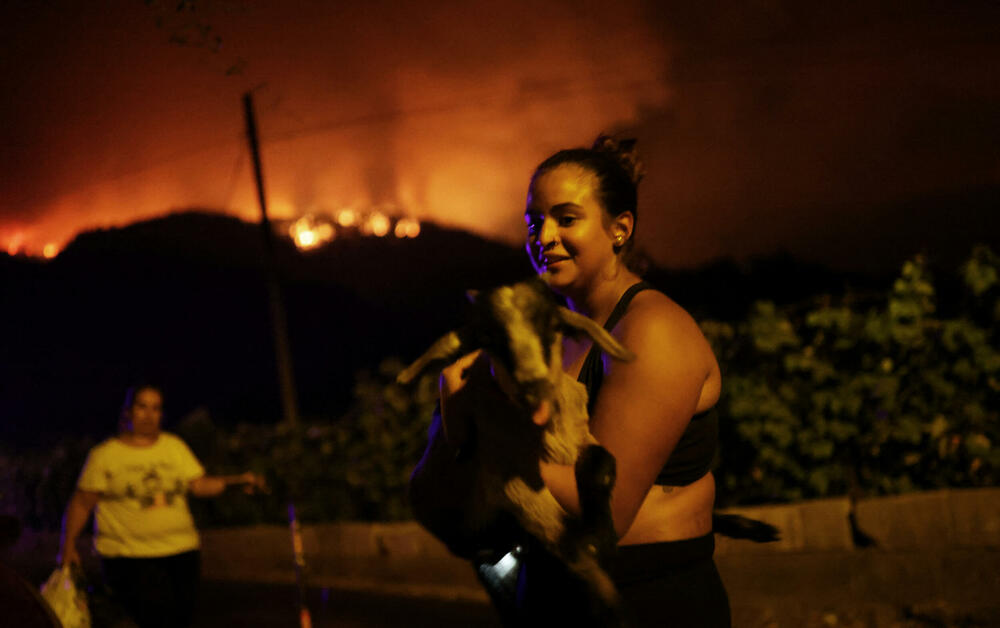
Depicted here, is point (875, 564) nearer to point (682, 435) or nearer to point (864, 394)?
point (864, 394)

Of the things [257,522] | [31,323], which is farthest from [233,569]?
[31,323]

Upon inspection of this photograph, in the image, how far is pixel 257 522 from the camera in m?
13.9

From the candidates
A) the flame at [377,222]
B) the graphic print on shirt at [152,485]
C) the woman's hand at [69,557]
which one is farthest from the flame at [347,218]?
the woman's hand at [69,557]

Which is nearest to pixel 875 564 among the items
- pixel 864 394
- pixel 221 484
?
pixel 864 394

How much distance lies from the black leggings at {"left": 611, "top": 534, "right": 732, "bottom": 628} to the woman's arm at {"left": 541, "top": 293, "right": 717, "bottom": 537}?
0.48ft

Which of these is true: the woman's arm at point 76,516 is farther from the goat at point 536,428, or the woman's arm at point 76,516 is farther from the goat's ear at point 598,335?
the goat's ear at point 598,335

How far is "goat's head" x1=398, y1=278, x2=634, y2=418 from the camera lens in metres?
1.91

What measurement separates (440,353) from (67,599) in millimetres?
4385

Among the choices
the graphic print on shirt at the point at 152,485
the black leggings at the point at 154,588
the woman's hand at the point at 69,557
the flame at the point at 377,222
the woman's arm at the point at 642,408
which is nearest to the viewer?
the woman's arm at the point at 642,408

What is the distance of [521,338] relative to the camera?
195cm

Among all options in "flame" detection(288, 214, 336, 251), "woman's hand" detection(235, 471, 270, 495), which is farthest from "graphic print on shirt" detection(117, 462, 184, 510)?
"flame" detection(288, 214, 336, 251)

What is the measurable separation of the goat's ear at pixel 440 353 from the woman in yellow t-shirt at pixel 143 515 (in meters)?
4.71

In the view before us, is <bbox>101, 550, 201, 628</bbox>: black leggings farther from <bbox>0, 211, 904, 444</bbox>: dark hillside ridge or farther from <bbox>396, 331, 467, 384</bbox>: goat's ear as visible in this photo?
<bbox>0, 211, 904, 444</bbox>: dark hillside ridge

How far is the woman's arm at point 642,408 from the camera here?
2.03 metres
